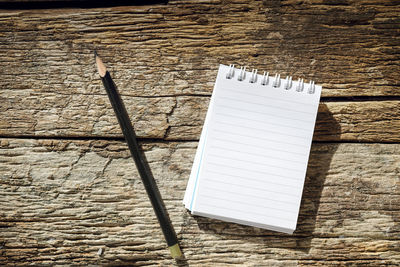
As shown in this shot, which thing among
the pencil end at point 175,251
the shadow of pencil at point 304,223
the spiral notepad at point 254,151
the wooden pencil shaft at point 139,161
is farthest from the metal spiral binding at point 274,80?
the pencil end at point 175,251

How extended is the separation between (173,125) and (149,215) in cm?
23

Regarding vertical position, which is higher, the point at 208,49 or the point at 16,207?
the point at 208,49

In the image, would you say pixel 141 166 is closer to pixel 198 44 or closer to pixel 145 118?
pixel 145 118

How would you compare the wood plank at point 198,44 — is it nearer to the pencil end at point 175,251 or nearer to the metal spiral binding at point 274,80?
the metal spiral binding at point 274,80

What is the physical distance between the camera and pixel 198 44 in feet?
2.98

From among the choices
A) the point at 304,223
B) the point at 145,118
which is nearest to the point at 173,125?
the point at 145,118

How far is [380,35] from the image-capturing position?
917 mm

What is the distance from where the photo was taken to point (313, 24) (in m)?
0.92

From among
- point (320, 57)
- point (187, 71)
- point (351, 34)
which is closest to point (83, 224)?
point (187, 71)

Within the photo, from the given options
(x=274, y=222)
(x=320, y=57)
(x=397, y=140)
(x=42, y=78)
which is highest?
(x=42, y=78)

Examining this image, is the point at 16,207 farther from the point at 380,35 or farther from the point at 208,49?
the point at 380,35

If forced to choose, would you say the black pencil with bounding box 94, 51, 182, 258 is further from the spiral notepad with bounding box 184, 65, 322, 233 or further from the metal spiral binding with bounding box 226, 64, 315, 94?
the metal spiral binding with bounding box 226, 64, 315, 94

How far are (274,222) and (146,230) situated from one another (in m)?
0.32

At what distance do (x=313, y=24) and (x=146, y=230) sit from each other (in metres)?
0.68
